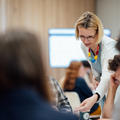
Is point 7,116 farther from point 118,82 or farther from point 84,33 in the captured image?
point 84,33

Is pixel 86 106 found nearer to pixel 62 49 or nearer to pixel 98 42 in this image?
pixel 98 42

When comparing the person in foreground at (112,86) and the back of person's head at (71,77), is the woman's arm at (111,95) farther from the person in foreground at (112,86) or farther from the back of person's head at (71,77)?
the back of person's head at (71,77)

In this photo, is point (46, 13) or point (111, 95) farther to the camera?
point (46, 13)

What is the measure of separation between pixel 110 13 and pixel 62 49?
130 cm

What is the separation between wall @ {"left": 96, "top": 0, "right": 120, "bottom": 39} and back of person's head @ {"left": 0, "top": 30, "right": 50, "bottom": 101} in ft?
→ 14.9

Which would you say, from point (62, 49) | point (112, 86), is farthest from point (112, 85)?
point (62, 49)

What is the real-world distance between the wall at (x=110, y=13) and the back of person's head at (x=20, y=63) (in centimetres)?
455

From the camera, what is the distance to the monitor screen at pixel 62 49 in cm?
603

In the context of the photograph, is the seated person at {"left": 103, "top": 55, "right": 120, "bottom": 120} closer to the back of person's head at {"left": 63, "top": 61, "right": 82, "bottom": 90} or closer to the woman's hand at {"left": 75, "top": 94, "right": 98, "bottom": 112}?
the woman's hand at {"left": 75, "top": 94, "right": 98, "bottom": 112}

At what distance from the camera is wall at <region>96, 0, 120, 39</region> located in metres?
5.25

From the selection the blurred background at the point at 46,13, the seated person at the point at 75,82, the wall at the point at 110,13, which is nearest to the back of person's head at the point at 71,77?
the seated person at the point at 75,82

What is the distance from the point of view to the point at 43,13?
5992 millimetres

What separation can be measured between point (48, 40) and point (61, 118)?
17.2ft

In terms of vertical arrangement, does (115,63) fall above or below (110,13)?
below
